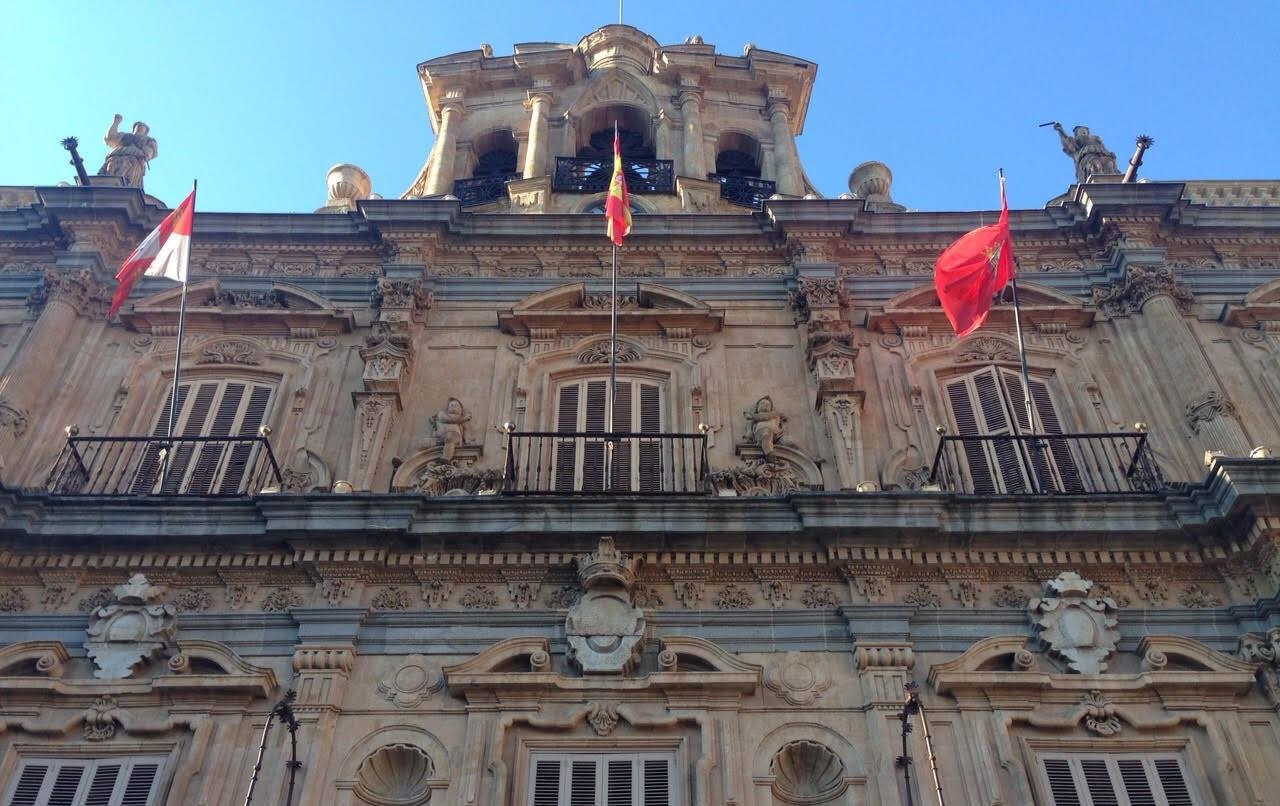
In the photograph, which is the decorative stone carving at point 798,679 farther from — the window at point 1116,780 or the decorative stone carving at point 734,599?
the window at point 1116,780

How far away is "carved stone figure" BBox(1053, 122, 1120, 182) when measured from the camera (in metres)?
19.8

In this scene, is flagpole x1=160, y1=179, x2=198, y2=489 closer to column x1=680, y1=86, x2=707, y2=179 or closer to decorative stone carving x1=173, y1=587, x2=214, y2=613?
decorative stone carving x1=173, y1=587, x2=214, y2=613

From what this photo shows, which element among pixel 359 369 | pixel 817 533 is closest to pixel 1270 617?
pixel 817 533

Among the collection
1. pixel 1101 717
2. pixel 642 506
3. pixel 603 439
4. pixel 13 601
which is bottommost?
pixel 1101 717

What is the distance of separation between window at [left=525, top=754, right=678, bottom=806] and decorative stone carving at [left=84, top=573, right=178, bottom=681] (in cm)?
406

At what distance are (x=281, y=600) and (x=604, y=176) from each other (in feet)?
36.3

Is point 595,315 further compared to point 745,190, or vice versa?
point 745,190

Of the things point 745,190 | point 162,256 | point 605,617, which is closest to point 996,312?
point 745,190

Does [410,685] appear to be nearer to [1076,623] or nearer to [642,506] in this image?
[642,506]

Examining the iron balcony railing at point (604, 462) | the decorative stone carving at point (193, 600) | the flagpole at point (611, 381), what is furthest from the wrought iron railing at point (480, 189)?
the decorative stone carving at point (193, 600)

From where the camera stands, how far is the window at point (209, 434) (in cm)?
1552

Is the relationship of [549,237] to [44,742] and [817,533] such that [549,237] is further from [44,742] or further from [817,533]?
[44,742]

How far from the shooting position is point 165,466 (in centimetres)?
1525

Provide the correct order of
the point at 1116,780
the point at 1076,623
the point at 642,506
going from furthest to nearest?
1. the point at 642,506
2. the point at 1076,623
3. the point at 1116,780
